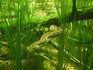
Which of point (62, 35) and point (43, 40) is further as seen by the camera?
point (62, 35)

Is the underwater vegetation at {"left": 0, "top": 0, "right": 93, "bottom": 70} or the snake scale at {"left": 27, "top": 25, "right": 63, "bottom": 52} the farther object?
the underwater vegetation at {"left": 0, "top": 0, "right": 93, "bottom": 70}

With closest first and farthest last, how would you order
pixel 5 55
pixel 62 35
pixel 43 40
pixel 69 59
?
pixel 43 40
pixel 62 35
pixel 69 59
pixel 5 55

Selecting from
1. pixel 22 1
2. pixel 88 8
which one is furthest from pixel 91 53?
pixel 22 1

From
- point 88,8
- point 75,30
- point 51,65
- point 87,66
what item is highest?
point 88,8

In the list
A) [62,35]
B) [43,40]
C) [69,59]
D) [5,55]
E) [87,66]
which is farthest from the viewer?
[5,55]

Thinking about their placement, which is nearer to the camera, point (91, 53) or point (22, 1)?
point (22, 1)

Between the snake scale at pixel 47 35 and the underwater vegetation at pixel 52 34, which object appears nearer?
the snake scale at pixel 47 35

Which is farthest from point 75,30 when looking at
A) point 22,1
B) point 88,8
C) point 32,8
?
point 22,1

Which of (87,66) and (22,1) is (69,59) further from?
(22,1)

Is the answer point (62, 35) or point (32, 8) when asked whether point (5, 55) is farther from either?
point (62, 35)

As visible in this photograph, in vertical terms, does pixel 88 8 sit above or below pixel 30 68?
above
